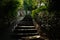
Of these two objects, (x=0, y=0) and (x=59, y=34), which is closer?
(x=0, y=0)

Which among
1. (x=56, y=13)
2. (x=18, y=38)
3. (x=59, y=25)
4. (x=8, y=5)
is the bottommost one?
(x=18, y=38)

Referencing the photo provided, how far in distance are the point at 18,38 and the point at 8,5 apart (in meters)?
2.49

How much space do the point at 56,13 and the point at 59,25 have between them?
338mm

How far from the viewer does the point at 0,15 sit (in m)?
4.13

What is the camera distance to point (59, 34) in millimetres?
4371

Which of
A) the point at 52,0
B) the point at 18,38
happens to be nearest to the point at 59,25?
the point at 52,0

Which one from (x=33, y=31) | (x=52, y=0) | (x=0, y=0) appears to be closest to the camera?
(x=0, y=0)

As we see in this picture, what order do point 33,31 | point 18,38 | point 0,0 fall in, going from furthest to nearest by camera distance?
1. point 33,31
2. point 18,38
3. point 0,0

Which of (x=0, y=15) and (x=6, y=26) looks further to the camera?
(x=6, y=26)

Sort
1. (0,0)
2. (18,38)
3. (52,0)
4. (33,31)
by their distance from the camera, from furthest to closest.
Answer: (33,31), (18,38), (52,0), (0,0)

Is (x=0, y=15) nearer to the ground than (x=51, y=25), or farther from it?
farther from it

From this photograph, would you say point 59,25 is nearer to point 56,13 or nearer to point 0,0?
point 56,13

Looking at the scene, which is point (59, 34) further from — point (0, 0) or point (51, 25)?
point (0, 0)

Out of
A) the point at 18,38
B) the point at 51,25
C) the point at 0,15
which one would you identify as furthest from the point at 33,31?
the point at 0,15
